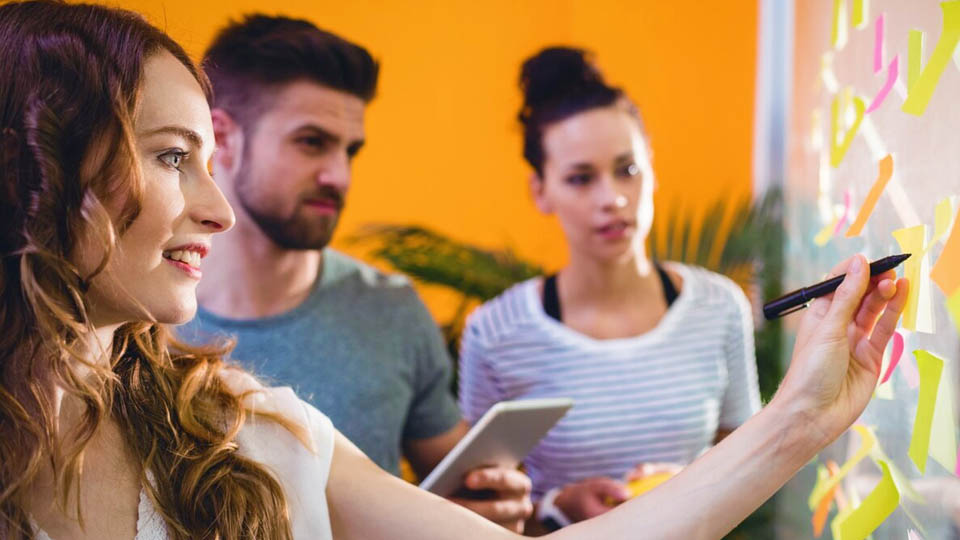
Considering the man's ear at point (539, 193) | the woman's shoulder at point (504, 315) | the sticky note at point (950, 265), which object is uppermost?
the sticky note at point (950, 265)

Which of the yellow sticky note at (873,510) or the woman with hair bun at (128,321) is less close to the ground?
the woman with hair bun at (128,321)

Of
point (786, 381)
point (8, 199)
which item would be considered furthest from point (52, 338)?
point (786, 381)

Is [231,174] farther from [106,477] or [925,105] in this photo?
[925,105]

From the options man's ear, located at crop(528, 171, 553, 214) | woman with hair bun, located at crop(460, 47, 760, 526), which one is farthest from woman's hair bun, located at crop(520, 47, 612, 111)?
man's ear, located at crop(528, 171, 553, 214)

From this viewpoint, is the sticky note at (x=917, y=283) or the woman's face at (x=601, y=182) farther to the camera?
the woman's face at (x=601, y=182)

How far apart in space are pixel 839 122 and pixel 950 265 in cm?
49

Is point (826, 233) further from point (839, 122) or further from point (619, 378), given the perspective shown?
point (619, 378)

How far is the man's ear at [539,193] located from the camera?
203cm

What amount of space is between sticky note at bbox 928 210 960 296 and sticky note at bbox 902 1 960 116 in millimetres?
141

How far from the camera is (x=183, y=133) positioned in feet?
3.33

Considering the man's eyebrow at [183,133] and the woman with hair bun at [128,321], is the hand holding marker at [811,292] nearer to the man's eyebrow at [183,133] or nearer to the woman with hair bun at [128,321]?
the woman with hair bun at [128,321]

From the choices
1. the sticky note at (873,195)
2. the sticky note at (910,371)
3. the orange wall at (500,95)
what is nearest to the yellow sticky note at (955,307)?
the sticky note at (910,371)

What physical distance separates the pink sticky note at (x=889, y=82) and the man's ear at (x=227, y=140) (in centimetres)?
105

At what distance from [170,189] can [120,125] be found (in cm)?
8
